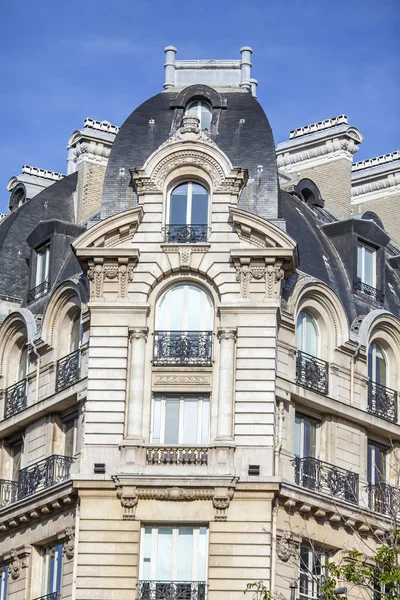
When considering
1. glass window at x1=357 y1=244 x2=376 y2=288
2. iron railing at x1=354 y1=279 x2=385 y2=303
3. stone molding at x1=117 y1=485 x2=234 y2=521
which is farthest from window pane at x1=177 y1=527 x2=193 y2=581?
glass window at x1=357 y1=244 x2=376 y2=288

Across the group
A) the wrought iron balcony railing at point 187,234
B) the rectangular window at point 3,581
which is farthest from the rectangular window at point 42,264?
the rectangular window at point 3,581

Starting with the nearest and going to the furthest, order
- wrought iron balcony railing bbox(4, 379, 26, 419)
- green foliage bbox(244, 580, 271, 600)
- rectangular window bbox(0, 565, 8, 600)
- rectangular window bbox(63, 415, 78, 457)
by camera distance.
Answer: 1. green foliage bbox(244, 580, 271, 600)
2. rectangular window bbox(63, 415, 78, 457)
3. rectangular window bbox(0, 565, 8, 600)
4. wrought iron balcony railing bbox(4, 379, 26, 419)

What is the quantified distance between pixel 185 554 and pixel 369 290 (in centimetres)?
1051

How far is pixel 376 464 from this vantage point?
51906mm

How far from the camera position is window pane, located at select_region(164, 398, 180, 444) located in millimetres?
47875

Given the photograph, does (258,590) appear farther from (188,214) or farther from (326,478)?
(188,214)

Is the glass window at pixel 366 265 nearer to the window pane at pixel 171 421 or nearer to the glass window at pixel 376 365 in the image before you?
the glass window at pixel 376 365

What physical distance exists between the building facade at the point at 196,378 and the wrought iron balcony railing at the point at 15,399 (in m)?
0.11

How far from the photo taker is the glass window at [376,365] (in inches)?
2063

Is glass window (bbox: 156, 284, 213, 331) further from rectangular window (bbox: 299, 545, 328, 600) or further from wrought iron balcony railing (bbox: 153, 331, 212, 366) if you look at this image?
rectangular window (bbox: 299, 545, 328, 600)

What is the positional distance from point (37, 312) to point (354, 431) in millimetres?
9084

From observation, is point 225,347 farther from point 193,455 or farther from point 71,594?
point 71,594

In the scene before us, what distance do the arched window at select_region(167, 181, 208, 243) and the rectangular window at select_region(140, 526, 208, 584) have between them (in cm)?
726

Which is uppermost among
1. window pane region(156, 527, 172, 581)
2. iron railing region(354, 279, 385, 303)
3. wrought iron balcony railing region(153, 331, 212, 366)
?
iron railing region(354, 279, 385, 303)
